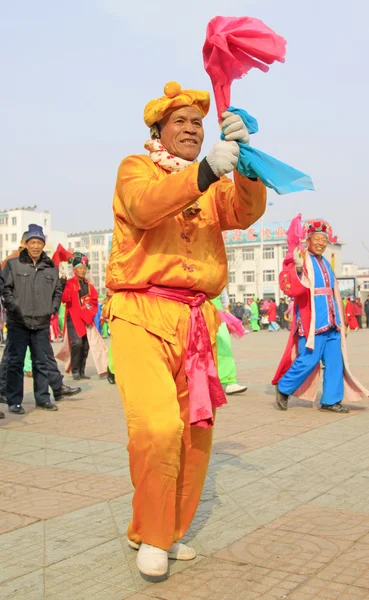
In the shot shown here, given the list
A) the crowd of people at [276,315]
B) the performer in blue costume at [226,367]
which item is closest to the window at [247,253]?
the crowd of people at [276,315]

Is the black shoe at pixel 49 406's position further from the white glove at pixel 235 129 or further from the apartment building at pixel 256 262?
the apartment building at pixel 256 262

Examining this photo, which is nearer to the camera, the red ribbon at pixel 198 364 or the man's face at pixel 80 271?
the red ribbon at pixel 198 364

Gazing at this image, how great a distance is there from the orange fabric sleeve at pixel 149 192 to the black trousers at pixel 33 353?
16.5 ft

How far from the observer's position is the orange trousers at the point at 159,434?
293 centimetres

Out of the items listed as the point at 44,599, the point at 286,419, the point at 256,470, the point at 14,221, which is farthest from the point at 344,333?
the point at 14,221

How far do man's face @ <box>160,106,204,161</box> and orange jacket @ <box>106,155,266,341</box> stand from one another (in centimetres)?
13

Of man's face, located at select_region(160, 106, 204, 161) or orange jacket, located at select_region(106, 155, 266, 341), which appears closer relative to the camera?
orange jacket, located at select_region(106, 155, 266, 341)

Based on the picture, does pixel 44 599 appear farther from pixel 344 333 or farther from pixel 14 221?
pixel 14 221

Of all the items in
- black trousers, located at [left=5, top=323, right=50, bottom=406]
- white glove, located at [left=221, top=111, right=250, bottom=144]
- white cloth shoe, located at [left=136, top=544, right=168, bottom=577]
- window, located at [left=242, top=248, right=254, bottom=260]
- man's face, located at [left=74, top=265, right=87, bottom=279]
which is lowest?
white cloth shoe, located at [left=136, top=544, right=168, bottom=577]

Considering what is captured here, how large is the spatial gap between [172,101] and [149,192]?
23.6 inches

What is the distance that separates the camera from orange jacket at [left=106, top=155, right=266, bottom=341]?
3154mm

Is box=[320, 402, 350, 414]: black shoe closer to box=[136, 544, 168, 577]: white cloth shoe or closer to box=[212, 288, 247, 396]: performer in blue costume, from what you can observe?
box=[212, 288, 247, 396]: performer in blue costume

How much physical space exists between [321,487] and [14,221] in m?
121

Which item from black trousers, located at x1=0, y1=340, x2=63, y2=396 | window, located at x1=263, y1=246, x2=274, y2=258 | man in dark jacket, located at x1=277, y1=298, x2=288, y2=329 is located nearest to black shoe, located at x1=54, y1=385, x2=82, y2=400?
black trousers, located at x1=0, y1=340, x2=63, y2=396
